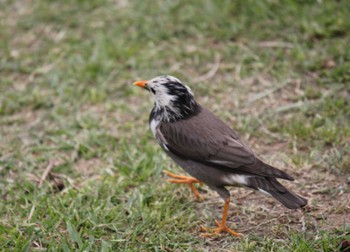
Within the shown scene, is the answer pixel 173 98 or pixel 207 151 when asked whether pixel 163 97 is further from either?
pixel 207 151

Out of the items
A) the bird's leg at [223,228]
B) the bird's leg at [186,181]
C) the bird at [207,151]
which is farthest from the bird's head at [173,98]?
the bird's leg at [223,228]

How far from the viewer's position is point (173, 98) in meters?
5.38

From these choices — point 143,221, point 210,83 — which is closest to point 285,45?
point 210,83

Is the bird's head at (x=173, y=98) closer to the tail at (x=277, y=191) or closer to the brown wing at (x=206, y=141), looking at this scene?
the brown wing at (x=206, y=141)

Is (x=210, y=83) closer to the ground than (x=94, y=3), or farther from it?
closer to the ground

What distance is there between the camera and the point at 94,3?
909 cm

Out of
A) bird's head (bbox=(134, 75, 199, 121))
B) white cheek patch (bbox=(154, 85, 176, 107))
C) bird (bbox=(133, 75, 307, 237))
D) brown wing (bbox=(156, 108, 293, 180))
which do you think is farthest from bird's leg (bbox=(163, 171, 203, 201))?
white cheek patch (bbox=(154, 85, 176, 107))

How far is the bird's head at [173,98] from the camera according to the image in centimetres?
538

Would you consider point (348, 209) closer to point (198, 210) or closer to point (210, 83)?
point (198, 210)

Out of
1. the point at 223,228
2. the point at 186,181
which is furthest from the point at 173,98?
the point at 223,228

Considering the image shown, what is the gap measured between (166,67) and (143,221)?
120 inches

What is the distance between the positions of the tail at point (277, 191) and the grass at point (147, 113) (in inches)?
12.1

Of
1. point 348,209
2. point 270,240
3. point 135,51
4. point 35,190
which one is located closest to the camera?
point 270,240

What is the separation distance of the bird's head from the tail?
3.13 ft
